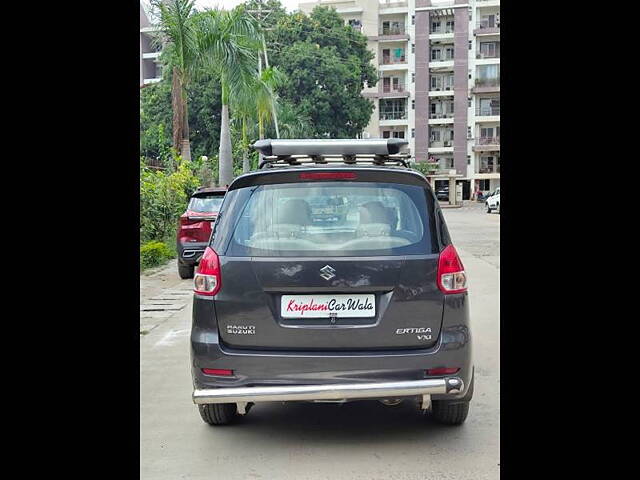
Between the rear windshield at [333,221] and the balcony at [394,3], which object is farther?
the balcony at [394,3]

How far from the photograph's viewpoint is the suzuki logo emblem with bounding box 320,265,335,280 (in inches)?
167

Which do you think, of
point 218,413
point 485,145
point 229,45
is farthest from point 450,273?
point 485,145

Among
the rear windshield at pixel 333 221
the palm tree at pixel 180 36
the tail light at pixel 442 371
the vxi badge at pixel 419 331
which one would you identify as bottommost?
the tail light at pixel 442 371

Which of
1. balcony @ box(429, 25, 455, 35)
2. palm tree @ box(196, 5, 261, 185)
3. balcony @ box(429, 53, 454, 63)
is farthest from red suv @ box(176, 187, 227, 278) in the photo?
balcony @ box(429, 25, 455, 35)

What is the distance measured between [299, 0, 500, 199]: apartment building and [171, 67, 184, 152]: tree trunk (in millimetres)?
48365

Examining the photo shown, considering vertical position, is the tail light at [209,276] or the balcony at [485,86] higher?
the balcony at [485,86]

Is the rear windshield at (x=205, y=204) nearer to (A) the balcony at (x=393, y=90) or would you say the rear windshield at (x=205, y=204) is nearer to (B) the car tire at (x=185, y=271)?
(B) the car tire at (x=185, y=271)

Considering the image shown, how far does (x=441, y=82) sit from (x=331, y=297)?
70648mm

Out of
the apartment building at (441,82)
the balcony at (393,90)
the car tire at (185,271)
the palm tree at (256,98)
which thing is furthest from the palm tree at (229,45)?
the balcony at (393,90)

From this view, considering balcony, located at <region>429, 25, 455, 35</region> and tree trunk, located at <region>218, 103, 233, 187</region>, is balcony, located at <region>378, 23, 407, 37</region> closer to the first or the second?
balcony, located at <region>429, 25, 455, 35</region>


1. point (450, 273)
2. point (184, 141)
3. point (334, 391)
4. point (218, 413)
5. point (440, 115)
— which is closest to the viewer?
point (334, 391)

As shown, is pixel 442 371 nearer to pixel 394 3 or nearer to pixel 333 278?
pixel 333 278

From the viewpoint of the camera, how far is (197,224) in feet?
42.0

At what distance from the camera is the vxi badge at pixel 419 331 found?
4254 mm
